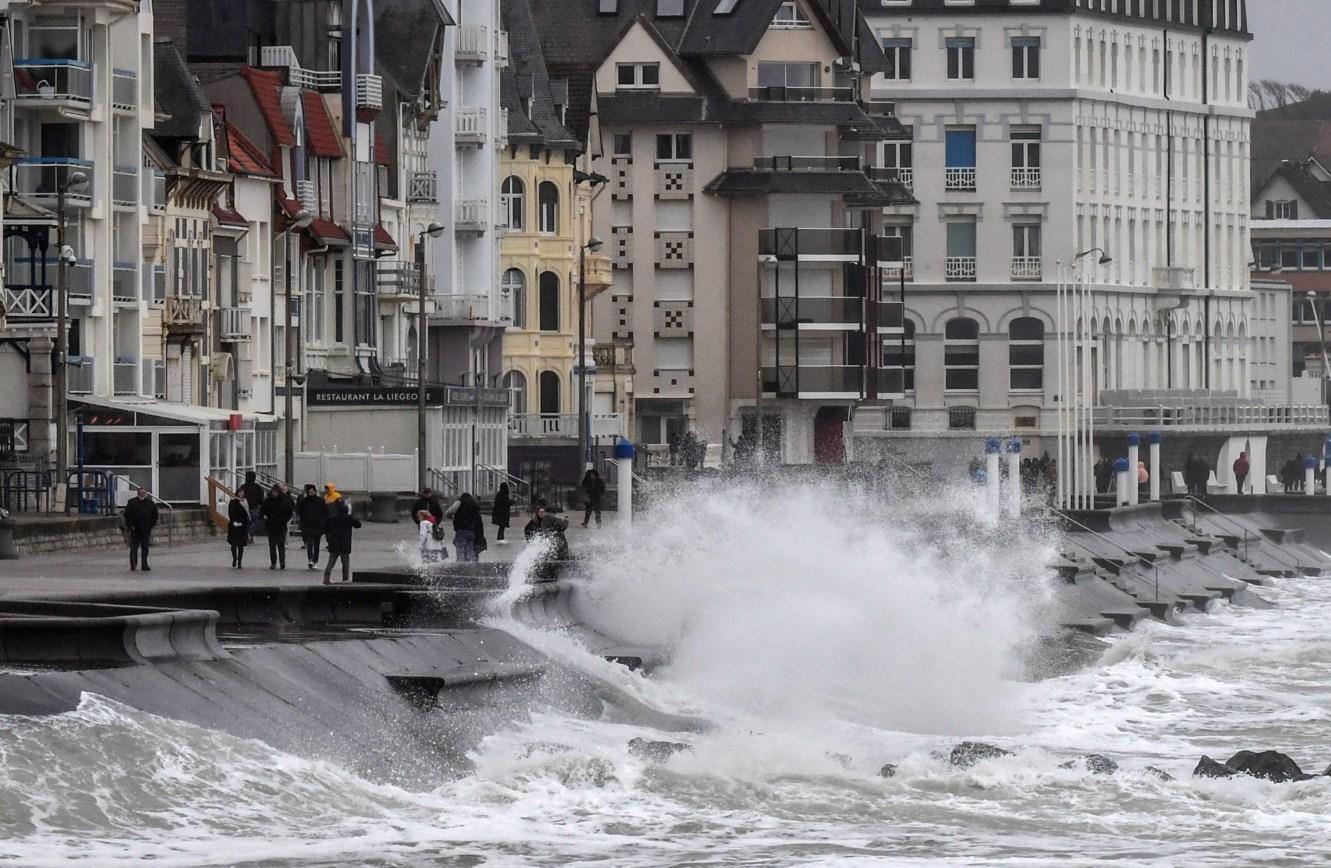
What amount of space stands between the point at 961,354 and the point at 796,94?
18365mm

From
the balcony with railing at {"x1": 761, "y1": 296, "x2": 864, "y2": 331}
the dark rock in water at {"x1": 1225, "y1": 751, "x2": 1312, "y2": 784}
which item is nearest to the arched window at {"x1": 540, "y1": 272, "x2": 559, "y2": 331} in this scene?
the balcony with railing at {"x1": 761, "y1": 296, "x2": 864, "y2": 331}

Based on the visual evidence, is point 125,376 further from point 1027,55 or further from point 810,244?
point 1027,55

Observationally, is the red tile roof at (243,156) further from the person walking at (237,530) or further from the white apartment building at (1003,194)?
the white apartment building at (1003,194)

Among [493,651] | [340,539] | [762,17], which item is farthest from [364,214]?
[493,651]

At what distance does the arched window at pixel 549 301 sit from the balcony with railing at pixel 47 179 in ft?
108

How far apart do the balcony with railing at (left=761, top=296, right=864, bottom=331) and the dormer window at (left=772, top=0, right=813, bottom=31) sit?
891 cm

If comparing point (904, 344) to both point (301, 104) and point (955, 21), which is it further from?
point (301, 104)

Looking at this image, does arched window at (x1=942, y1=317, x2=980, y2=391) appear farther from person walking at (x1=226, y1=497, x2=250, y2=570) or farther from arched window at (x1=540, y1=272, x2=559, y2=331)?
person walking at (x1=226, y1=497, x2=250, y2=570)

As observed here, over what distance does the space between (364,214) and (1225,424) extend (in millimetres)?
47849

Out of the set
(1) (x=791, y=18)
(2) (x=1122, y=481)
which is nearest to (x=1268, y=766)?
(2) (x=1122, y=481)

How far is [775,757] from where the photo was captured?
36312 mm

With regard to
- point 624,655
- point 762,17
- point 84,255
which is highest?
point 762,17

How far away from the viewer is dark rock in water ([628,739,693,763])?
35.3m

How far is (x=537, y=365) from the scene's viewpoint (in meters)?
99.9
